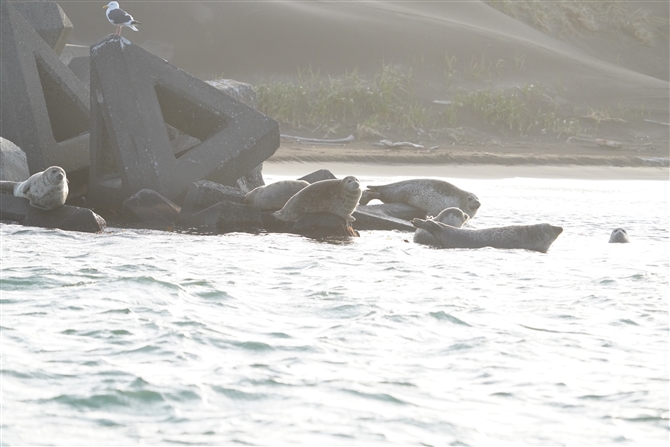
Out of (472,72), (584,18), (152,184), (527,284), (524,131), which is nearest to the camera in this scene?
(527,284)

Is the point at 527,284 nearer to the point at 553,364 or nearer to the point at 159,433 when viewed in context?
the point at 553,364

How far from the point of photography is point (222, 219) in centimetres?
870

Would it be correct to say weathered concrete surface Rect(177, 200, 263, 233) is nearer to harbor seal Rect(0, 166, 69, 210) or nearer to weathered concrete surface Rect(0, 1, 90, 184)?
harbor seal Rect(0, 166, 69, 210)

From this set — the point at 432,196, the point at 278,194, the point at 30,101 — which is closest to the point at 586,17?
the point at 432,196

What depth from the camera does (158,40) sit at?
28.5m

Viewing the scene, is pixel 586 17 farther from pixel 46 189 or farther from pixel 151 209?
pixel 46 189

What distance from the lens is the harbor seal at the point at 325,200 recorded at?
27.4 feet

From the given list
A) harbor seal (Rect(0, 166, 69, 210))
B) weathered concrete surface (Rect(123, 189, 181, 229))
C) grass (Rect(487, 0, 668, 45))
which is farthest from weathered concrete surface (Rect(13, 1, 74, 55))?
grass (Rect(487, 0, 668, 45))

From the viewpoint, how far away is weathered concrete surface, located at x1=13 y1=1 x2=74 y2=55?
12273 mm

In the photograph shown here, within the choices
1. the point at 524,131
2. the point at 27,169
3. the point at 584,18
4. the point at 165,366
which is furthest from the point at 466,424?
the point at 584,18

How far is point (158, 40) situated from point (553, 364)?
85.3ft

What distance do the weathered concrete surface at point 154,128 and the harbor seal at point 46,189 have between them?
1128 millimetres

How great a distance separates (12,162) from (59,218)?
5.06ft

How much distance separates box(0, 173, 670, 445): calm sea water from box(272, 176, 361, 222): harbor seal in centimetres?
82
